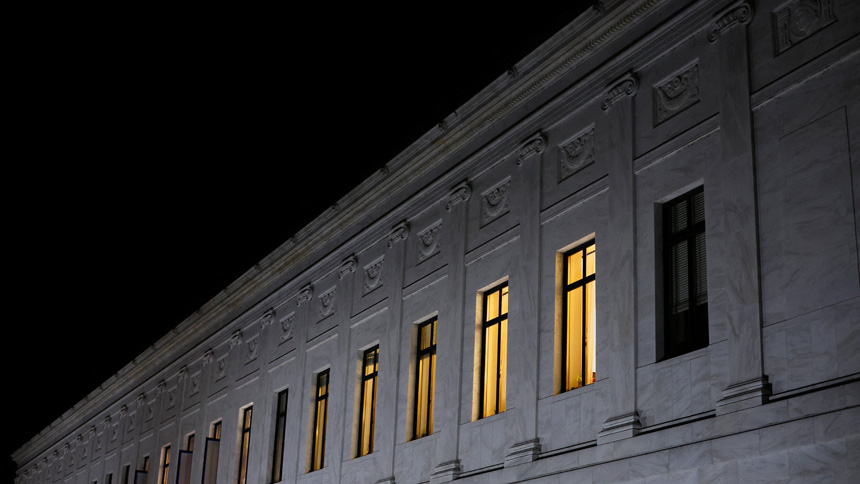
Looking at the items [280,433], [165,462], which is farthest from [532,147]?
[165,462]

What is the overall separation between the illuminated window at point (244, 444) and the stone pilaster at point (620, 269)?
15961mm

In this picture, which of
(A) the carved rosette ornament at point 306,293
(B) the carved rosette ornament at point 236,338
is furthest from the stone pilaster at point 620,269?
(B) the carved rosette ornament at point 236,338

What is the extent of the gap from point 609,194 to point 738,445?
493 centimetres

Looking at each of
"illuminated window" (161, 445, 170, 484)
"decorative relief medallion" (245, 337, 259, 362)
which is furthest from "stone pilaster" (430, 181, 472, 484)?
"illuminated window" (161, 445, 170, 484)

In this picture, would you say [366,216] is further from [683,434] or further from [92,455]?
[92,455]

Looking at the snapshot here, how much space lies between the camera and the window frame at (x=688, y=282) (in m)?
14.8

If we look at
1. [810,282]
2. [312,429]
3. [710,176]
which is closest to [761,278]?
[810,282]

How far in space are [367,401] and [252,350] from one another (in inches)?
304

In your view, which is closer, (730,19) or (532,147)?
(730,19)

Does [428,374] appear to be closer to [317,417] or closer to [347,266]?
[347,266]

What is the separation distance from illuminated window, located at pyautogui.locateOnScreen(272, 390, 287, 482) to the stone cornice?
3.28 meters

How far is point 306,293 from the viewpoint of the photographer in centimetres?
2745

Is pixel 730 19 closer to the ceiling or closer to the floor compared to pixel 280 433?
closer to the ceiling

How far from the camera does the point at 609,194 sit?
1666cm
